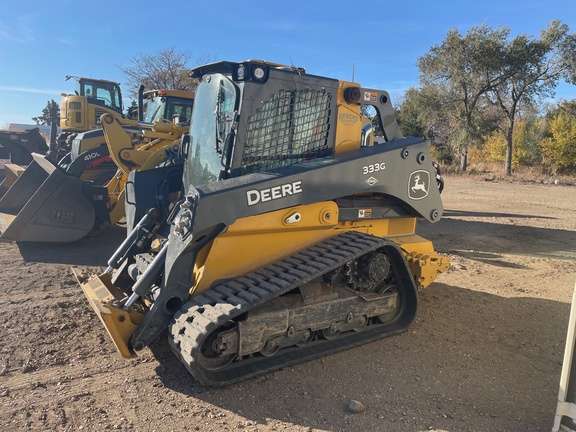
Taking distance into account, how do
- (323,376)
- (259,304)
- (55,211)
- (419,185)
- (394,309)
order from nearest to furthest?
1. (259,304)
2. (323,376)
3. (394,309)
4. (419,185)
5. (55,211)

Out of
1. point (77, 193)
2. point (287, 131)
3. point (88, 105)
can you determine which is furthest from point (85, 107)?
point (287, 131)

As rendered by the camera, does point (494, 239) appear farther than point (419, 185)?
Yes

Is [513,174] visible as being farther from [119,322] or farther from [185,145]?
[119,322]

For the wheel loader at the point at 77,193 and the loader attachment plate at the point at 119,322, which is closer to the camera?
the loader attachment plate at the point at 119,322

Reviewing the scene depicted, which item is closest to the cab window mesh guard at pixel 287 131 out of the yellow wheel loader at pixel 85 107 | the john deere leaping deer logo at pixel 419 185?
the john deere leaping deer logo at pixel 419 185

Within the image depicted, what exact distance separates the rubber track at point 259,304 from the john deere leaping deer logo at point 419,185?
81cm

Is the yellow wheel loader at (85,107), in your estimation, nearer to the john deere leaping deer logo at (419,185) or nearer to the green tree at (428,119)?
the john deere leaping deer logo at (419,185)

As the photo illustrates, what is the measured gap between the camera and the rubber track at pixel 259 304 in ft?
9.77

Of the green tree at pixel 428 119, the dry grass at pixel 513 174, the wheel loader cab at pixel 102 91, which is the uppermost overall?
the green tree at pixel 428 119

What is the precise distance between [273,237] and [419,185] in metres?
1.75

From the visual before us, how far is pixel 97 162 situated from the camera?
880 centimetres

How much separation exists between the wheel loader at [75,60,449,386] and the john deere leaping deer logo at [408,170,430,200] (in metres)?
0.01

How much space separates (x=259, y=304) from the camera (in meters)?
3.10

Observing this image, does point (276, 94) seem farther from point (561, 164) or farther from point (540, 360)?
point (561, 164)
